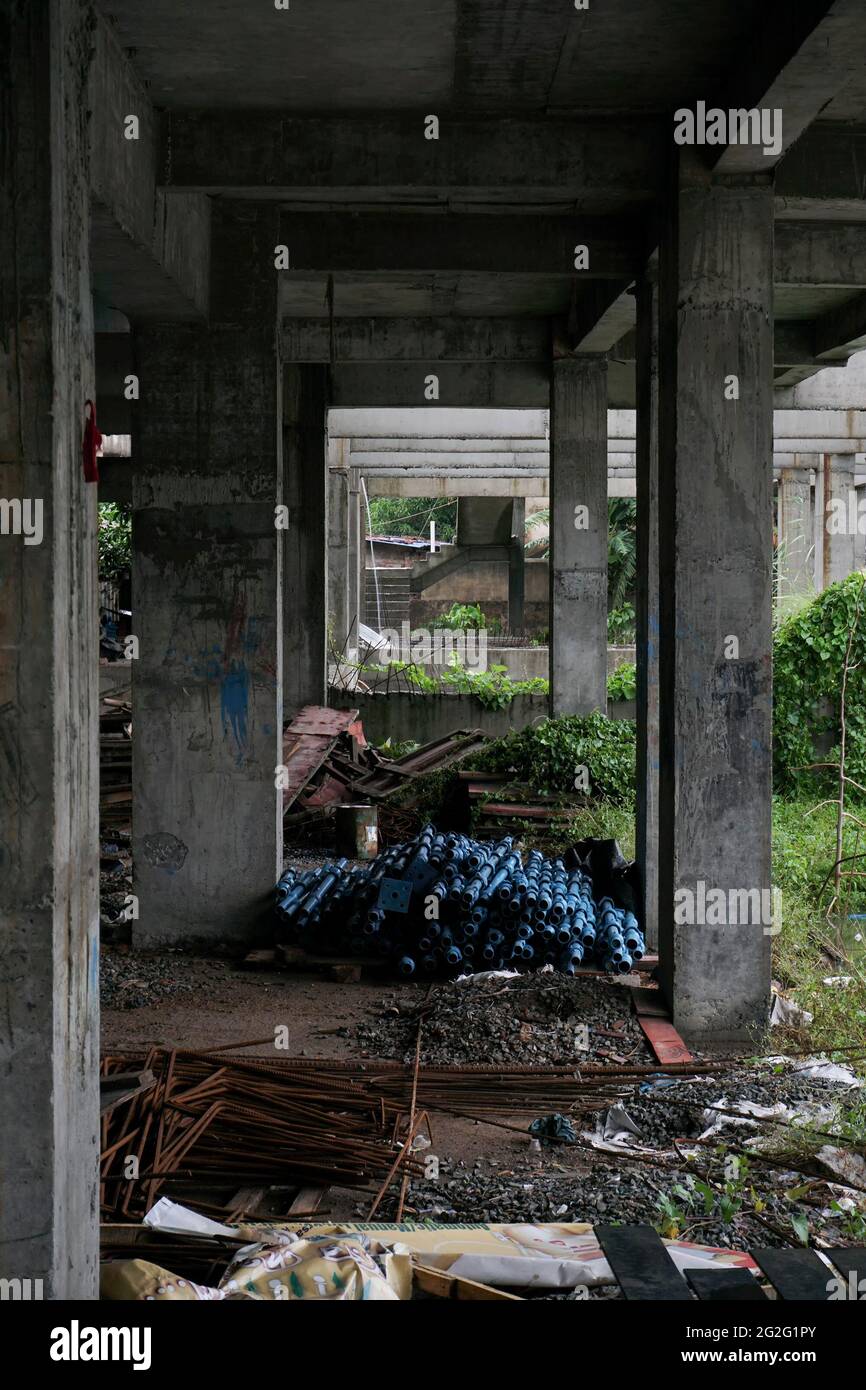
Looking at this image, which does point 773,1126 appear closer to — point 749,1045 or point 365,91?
point 749,1045

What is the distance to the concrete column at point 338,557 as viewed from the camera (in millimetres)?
24875

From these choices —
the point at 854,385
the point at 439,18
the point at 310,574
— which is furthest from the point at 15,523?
the point at 854,385

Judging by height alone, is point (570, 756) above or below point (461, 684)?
below

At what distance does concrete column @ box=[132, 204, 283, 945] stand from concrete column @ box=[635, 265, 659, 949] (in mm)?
3058

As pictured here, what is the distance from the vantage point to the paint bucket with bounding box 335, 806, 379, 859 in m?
13.6

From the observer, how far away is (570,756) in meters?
15.4

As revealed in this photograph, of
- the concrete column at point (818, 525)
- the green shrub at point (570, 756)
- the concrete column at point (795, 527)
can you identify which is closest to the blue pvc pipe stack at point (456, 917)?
the green shrub at point (570, 756)

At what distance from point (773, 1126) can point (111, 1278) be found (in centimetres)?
354

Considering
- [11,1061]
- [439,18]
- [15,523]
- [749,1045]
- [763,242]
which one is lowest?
[749,1045]

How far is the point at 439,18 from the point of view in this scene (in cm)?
700

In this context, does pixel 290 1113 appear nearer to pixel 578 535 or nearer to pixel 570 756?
pixel 570 756

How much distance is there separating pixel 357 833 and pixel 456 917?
13.2ft

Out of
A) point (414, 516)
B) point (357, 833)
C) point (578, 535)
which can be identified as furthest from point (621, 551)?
point (357, 833)

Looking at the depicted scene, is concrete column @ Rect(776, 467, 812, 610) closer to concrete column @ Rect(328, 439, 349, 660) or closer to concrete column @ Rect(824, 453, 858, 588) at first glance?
concrete column @ Rect(824, 453, 858, 588)
